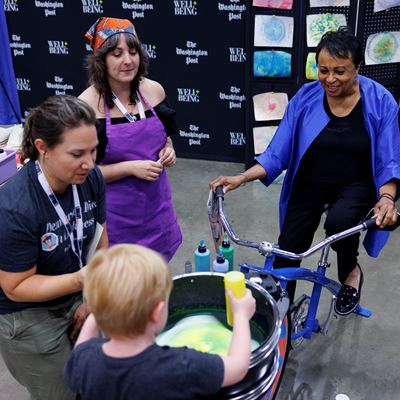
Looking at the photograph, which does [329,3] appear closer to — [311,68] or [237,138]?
[311,68]

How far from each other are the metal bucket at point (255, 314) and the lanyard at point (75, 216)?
1.27 ft

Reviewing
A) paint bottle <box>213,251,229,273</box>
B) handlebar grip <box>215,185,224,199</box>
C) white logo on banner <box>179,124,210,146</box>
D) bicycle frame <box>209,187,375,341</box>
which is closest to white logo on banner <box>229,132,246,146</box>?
white logo on banner <box>179,124,210,146</box>

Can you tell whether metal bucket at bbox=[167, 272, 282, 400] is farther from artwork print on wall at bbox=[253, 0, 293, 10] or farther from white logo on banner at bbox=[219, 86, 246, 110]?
white logo on banner at bbox=[219, 86, 246, 110]

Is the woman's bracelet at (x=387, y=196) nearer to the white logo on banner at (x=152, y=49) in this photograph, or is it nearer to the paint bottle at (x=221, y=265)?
the paint bottle at (x=221, y=265)

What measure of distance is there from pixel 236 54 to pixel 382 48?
1287mm

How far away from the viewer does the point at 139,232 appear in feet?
7.77

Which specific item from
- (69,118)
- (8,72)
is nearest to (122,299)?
(69,118)

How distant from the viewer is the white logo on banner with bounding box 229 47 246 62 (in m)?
4.50

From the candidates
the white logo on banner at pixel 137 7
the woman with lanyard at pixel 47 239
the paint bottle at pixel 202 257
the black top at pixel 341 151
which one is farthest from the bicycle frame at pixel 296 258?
the white logo on banner at pixel 137 7

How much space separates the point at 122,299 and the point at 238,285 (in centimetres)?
34

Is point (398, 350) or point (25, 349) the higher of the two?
point (25, 349)

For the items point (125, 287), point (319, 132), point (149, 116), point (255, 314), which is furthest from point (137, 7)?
point (125, 287)

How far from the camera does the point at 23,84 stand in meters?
5.37

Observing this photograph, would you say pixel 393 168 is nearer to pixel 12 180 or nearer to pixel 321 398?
pixel 321 398
